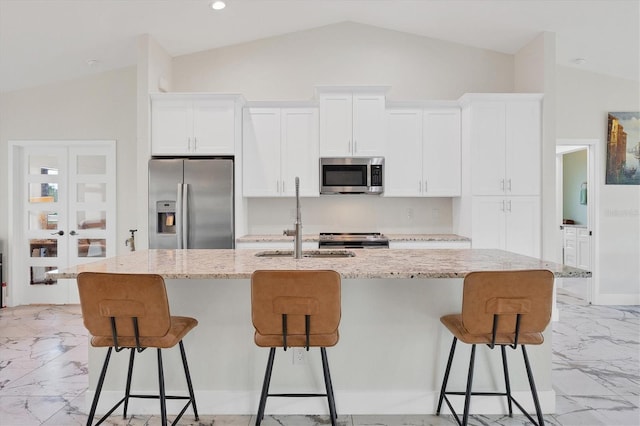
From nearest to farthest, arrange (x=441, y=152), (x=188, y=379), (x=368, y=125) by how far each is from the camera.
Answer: (x=188, y=379), (x=368, y=125), (x=441, y=152)

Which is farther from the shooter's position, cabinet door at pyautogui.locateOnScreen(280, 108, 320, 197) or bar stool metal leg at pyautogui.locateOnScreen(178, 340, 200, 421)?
cabinet door at pyautogui.locateOnScreen(280, 108, 320, 197)

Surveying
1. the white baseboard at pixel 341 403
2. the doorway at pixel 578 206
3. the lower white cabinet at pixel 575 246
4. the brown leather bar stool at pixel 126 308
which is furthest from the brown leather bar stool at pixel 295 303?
the lower white cabinet at pixel 575 246

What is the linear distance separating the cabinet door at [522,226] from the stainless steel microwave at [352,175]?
4.44 ft

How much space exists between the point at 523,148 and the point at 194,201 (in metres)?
3.41

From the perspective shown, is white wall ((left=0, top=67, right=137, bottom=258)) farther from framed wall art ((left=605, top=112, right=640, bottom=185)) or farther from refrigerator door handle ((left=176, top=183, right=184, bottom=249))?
framed wall art ((left=605, top=112, right=640, bottom=185))

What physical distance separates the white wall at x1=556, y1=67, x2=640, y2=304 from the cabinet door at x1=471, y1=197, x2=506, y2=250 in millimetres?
1565

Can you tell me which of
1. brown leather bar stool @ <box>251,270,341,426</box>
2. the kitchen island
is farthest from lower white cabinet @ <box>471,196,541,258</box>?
brown leather bar stool @ <box>251,270,341,426</box>

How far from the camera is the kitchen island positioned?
7.57 ft

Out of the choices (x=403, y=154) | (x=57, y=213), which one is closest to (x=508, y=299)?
(x=403, y=154)

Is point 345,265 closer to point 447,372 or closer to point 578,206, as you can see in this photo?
point 447,372

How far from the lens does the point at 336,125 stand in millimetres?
4316

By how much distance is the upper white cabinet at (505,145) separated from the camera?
4.19 meters

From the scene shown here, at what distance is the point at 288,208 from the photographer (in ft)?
15.6

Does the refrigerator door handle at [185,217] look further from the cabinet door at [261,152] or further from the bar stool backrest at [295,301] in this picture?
the bar stool backrest at [295,301]
